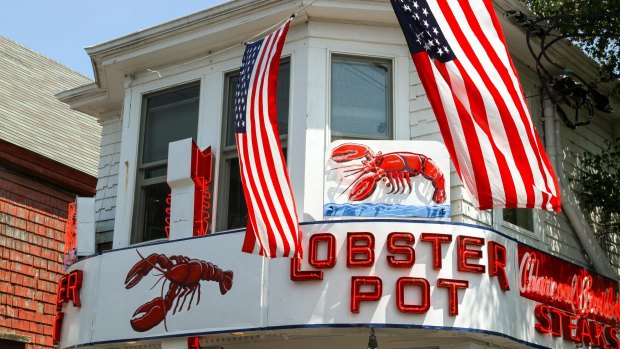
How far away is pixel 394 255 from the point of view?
473 inches

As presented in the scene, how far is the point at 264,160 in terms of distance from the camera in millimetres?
12164

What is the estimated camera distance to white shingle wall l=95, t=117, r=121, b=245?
55.0 ft

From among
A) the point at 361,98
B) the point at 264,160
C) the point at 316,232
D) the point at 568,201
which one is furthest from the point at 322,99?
the point at 568,201

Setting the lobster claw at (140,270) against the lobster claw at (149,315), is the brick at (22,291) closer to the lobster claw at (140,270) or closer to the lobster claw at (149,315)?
the lobster claw at (140,270)

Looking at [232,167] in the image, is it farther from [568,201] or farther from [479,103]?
[568,201]

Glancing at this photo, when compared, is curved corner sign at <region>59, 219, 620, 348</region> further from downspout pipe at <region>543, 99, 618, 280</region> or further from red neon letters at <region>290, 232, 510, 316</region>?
downspout pipe at <region>543, 99, 618, 280</region>

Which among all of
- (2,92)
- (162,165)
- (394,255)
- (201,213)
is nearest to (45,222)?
(2,92)

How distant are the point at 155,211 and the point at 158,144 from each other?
3.41 feet

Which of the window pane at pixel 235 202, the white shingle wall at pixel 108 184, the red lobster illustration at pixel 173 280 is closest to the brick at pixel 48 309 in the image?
the white shingle wall at pixel 108 184

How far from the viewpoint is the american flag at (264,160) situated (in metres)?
11.8

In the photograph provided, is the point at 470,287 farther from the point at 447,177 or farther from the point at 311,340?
the point at 311,340

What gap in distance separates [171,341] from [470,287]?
160 inches

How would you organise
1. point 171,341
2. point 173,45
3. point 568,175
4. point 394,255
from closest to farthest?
point 394,255
point 171,341
point 173,45
point 568,175

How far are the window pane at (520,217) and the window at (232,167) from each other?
3433mm
